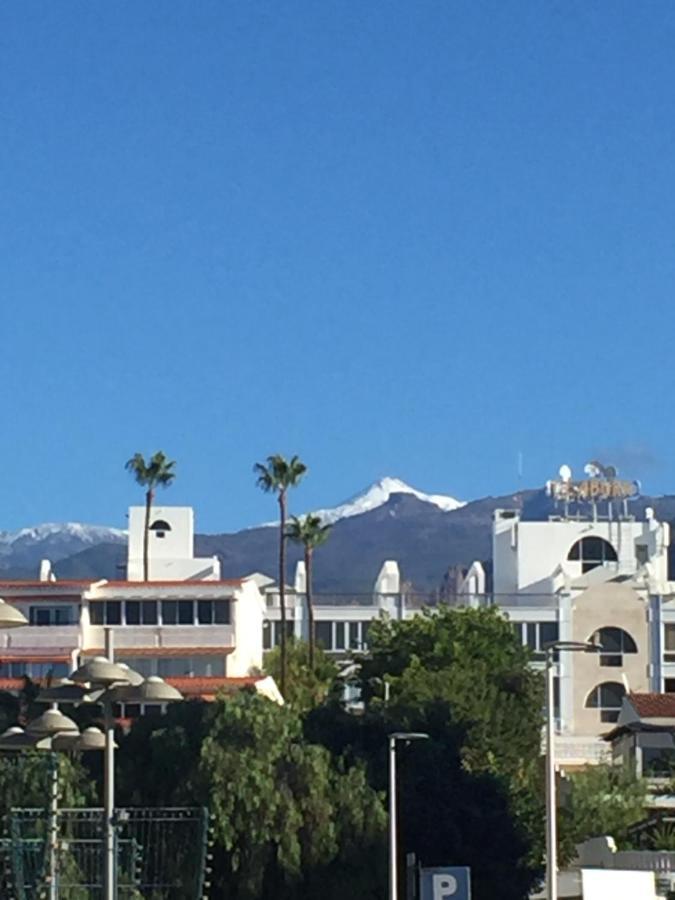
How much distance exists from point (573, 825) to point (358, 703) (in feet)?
93.7

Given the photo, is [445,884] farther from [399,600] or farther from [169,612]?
[399,600]

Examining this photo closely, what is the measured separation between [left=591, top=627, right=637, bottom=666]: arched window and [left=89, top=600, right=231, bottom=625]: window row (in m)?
31.6

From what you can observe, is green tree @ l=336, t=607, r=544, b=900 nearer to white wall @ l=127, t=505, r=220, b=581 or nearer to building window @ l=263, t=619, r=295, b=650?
building window @ l=263, t=619, r=295, b=650

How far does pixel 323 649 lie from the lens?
13538 cm

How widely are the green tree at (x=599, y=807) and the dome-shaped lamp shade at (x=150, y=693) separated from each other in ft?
155

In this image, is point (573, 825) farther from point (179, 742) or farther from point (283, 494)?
point (283, 494)

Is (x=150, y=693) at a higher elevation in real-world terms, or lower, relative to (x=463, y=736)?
lower

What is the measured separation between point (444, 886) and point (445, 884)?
100 millimetres

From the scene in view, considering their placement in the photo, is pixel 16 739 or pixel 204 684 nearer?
pixel 16 739

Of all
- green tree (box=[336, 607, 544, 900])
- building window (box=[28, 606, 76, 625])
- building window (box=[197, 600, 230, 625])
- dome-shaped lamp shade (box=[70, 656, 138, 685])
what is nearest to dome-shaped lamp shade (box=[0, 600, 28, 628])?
dome-shaped lamp shade (box=[70, 656, 138, 685])

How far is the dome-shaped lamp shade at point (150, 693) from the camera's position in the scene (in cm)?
3991

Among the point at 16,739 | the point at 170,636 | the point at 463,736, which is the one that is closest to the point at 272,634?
the point at 170,636

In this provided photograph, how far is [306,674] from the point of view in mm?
122062

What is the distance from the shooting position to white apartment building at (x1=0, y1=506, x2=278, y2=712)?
108562mm
